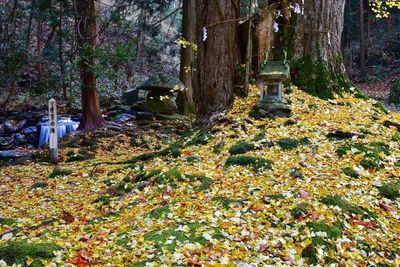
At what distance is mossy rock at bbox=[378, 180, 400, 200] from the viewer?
3.76m

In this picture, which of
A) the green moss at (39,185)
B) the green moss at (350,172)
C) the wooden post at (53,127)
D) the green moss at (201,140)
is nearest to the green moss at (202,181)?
the green moss at (201,140)

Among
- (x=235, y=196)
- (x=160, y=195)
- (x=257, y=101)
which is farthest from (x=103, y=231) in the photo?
(x=257, y=101)

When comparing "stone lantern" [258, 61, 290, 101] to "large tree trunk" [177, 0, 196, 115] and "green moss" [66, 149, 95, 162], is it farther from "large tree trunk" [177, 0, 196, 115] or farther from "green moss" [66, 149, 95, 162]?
"large tree trunk" [177, 0, 196, 115]

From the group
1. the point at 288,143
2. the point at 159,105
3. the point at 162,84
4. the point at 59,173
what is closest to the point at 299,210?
the point at 288,143

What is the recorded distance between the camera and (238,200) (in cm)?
359

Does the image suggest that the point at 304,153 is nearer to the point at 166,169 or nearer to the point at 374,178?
the point at 374,178

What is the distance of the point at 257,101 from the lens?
20.1 feet

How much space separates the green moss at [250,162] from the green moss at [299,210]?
3.05 ft

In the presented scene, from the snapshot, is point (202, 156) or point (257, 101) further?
point (257, 101)

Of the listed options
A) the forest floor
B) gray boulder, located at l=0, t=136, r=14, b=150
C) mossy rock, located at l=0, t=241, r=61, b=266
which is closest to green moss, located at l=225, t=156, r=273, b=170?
the forest floor

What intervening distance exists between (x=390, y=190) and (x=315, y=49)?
333cm

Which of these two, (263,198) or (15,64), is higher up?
(15,64)

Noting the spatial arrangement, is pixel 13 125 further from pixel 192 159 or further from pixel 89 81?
pixel 192 159

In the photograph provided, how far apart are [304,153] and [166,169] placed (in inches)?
70.5
